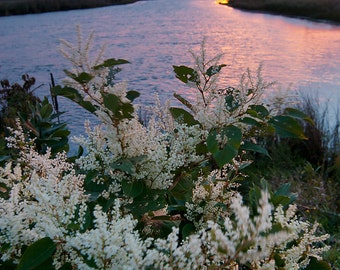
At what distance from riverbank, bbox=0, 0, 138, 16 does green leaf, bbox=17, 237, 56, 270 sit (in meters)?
21.7

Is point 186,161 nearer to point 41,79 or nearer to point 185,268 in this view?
point 185,268

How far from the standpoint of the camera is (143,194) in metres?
0.96

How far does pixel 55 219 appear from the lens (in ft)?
2.47

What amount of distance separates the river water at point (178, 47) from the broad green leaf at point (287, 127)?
3457mm

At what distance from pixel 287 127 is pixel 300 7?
54.5 ft

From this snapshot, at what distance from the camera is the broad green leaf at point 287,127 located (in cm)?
98

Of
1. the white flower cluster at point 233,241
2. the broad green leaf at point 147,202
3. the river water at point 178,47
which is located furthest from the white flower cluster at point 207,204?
the river water at point 178,47

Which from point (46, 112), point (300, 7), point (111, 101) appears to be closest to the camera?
point (111, 101)

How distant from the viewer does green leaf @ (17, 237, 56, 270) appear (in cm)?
70

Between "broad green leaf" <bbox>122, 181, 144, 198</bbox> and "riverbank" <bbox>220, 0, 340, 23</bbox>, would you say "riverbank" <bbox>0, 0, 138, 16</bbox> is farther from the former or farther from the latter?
"broad green leaf" <bbox>122, 181, 144, 198</bbox>

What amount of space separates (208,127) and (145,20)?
14.9 meters

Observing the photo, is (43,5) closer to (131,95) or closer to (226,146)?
(131,95)

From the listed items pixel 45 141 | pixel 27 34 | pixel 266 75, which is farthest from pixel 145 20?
pixel 45 141

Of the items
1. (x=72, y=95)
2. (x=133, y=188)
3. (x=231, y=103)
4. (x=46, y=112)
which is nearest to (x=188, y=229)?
(x=133, y=188)
